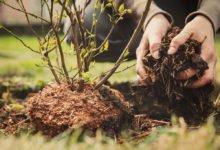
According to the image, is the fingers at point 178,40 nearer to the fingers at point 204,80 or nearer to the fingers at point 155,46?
the fingers at point 155,46

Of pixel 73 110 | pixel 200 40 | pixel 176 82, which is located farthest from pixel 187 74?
pixel 73 110

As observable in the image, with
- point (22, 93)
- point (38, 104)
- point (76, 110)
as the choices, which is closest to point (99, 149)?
point (76, 110)

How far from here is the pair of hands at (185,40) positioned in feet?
7.89

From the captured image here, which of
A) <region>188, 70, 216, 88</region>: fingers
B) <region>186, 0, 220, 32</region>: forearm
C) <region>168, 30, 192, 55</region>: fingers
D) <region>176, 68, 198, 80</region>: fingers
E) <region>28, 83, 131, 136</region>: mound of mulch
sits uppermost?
<region>186, 0, 220, 32</region>: forearm

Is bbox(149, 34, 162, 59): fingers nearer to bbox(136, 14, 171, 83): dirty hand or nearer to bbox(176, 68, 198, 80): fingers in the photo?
bbox(136, 14, 171, 83): dirty hand

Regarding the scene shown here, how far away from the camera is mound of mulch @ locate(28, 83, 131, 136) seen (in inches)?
87.2

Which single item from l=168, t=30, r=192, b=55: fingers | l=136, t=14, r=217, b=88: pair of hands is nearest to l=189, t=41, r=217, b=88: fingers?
l=136, t=14, r=217, b=88: pair of hands

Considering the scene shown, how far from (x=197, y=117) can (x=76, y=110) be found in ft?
2.63

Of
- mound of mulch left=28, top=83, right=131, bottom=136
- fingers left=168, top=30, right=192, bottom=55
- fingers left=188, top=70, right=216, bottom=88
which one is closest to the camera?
mound of mulch left=28, top=83, right=131, bottom=136

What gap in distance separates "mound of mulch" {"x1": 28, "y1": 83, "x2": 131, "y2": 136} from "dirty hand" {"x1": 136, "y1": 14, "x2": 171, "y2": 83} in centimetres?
22

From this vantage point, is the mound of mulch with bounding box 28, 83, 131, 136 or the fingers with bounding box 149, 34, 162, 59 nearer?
the mound of mulch with bounding box 28, 83, 131, 136

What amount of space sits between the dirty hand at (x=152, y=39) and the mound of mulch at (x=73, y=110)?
217mm

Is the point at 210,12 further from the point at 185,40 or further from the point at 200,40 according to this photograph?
the point at 185,40

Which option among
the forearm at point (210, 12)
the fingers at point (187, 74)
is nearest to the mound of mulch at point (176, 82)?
the fingers at point (187, 74)
